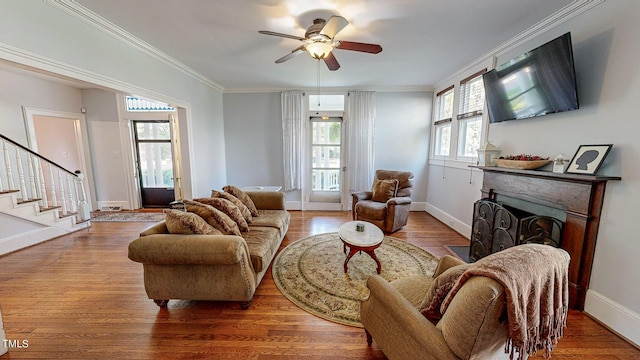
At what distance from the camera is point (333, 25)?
77.9 inches

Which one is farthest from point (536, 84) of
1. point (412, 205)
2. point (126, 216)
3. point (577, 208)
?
point (126, 216)

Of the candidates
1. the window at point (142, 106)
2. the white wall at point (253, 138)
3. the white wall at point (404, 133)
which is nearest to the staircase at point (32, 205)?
the window at point (142, 106)

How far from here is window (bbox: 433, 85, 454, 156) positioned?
4.19m

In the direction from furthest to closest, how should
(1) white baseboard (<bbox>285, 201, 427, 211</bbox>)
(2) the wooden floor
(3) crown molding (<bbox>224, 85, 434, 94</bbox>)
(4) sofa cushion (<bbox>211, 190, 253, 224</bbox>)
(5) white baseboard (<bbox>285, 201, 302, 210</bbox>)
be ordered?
(5) white baseboard (<bbox>285, 201, 302, 210</bbox>)
(1) white baseboard (<bbox>285, 201, 427, 211</bbox>)
(3) crown molding (<bbox>224, 85, 434, 94</bbox>)
(4) sofa cushion (<bbox>211, 190, 253, 224</bbox>)
(2) the wooden floor

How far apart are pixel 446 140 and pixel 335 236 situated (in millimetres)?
2849

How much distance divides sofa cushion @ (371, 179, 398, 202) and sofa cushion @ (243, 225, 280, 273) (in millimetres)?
2098

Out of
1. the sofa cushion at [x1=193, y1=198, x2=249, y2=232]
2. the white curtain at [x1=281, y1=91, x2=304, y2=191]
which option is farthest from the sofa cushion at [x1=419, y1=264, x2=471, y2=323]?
the white curtain at [x1=281, y1=91, x2=304, y2=191]

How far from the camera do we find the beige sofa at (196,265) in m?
1.72

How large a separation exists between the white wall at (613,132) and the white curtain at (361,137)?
2.88 m

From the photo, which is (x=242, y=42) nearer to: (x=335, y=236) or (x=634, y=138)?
(x=335, y=236)

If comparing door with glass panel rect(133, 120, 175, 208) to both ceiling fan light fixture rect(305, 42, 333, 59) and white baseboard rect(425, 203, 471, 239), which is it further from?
white baseboard rect(425, 203, 471, 239)

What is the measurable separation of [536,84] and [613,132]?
72 cm

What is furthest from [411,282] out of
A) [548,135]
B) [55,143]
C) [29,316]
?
[55,143]

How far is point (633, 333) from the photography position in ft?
5.27
